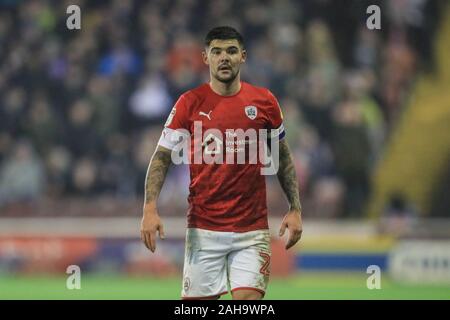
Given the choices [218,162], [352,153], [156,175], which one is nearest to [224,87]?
[218,162]

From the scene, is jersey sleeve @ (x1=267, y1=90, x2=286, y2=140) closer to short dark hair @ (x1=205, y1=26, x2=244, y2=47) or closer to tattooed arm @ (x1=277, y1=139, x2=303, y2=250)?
tattooed arm @ (x1=277, y1=139, x2=303, y2=250)

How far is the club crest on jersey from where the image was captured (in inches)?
308

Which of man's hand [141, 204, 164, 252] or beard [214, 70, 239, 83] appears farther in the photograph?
beard [214, 70, 239, 83]

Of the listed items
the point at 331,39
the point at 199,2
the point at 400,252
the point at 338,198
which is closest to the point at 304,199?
the point at 338,198

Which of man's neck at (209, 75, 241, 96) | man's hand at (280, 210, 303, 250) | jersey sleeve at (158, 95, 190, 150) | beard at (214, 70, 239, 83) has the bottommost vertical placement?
man's hand at (280, 210, 303, 250)

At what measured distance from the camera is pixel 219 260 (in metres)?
7.84

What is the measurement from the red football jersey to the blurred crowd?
26.5ft

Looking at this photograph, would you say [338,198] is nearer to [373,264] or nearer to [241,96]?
[373,264]

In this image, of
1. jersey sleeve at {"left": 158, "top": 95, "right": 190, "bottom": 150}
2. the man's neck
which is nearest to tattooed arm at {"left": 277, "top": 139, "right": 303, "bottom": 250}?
the man's neck

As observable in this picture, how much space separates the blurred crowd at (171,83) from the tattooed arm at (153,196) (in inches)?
318

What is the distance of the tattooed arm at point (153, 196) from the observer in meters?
7.54

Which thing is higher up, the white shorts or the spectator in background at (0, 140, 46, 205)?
the spectator in background at (0, 140, 46, 205)

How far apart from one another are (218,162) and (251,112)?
1.29ft
